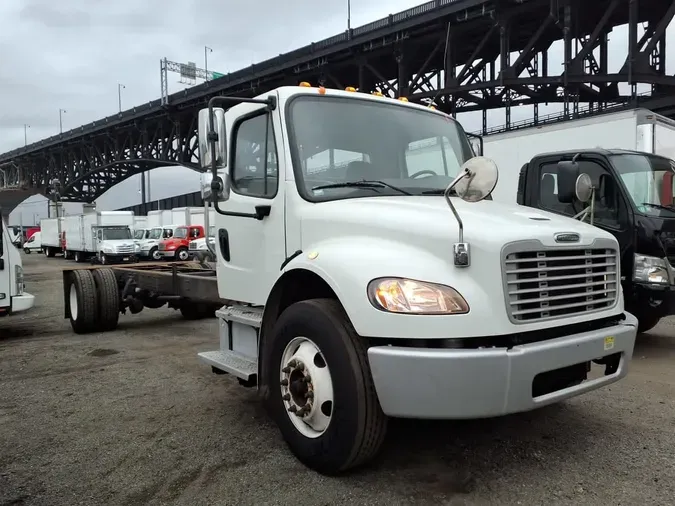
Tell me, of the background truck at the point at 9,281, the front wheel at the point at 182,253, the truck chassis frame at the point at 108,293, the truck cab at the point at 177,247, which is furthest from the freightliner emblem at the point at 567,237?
the front wheel at the point at 182,253

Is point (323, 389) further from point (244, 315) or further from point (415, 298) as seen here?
point (244, 315)

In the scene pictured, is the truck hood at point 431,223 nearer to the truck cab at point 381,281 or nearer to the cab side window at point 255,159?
the truck cab at point 381,281

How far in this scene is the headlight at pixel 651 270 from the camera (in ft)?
19.5

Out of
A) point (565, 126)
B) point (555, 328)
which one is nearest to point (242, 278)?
point (555, 328)

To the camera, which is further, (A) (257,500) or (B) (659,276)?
(B) (659,276)

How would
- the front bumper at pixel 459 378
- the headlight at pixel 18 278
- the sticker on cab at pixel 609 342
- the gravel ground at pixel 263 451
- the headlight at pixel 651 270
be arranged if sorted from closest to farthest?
the front bumper at pixel 459 378
the gravel ground at pixel 263 451
the sticker on cab at pixel 609 342
the headlight at pixel 651 270
the headlight at pixel 18 278

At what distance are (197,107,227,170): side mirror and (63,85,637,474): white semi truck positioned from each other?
0.05ft

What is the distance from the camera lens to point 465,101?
3909 cm

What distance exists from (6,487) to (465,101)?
39.3 m

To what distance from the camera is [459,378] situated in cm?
271

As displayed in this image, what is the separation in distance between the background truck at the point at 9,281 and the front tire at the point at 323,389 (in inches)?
224

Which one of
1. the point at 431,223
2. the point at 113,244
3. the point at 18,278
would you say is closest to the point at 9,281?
the point at 18,278

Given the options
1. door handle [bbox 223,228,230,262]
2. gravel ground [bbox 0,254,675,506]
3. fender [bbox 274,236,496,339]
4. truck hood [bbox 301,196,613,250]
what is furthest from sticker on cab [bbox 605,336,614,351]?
door handle [bbox 223,228,230,262]

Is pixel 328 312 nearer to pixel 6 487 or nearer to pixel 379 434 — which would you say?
pixel 379 434
